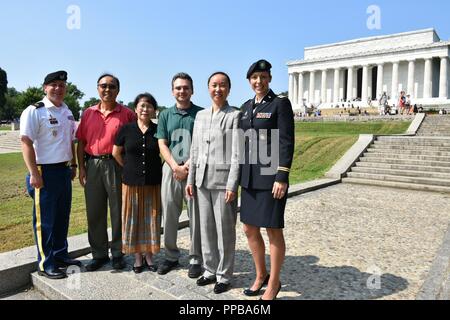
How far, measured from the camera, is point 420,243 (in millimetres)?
5668

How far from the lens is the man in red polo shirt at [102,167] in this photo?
4324 millimetres

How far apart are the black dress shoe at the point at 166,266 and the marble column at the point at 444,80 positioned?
59.4 m

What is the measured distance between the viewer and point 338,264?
4695mm

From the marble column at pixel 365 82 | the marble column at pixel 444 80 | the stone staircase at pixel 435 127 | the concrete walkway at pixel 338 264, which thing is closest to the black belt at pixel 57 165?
the concrete walkway at pixel 338 264

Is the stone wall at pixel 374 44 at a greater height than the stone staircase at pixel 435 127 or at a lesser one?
greater

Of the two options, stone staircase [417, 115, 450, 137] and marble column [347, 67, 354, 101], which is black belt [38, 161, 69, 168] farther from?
marble column [347, 67, 354, 101]

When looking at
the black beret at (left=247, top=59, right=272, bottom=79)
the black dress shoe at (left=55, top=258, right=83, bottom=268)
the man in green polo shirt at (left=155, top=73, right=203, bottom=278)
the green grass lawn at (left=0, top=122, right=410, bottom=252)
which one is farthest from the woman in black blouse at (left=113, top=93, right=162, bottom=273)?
the green grass lawn at (left=0, top=122, right=410, bottom=252)

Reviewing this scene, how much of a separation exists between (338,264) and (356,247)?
2.93 feet

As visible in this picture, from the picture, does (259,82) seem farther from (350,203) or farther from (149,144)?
(350,203)

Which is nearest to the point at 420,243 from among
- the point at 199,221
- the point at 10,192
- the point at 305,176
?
the point at 199,221

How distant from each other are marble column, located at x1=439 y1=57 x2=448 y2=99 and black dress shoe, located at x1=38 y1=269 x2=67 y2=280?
6043cm

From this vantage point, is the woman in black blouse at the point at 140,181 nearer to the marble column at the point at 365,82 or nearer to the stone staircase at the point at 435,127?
the stone staircase at the point at 435,127

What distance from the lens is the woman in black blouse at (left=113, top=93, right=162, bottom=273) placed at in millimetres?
4195
